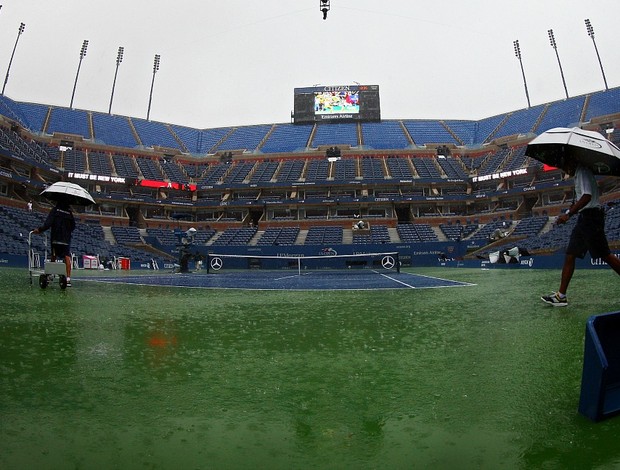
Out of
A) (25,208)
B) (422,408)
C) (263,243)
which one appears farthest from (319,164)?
(422,408)

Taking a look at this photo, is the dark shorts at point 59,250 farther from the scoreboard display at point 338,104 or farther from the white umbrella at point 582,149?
the scoreboard display at point 338,104

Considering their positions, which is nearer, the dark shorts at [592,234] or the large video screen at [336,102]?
the dark shorts at [592,234]

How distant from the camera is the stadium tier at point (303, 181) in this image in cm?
3953

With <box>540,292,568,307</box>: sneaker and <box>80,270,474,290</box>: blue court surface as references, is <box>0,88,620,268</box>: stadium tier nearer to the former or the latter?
<box>80,270,474,290</box>: blue court surface

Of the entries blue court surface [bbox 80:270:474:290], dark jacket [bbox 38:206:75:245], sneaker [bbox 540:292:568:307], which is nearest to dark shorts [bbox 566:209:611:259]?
sneaker [bbox 540:292:568:307]

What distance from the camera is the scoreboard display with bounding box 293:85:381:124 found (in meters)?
59.0

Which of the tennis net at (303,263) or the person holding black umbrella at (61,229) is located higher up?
the person holding black umbrella at (61,229)

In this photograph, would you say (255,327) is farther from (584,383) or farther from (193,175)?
(193,175)

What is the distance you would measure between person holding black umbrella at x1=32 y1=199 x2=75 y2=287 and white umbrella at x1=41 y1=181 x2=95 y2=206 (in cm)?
10

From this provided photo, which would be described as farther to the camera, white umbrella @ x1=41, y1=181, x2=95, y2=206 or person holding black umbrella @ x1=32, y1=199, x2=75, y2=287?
person holding black umbrella @ x1=32, y1=199, x2=75, y2=287

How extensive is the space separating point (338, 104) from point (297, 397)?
6098cm

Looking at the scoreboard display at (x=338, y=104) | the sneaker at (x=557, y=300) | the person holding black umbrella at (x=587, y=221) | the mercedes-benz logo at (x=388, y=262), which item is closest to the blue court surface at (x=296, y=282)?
the sneaker at (x=557, y=300)

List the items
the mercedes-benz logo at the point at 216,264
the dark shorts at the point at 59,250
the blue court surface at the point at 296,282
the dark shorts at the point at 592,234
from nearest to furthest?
1. the dark shorts at the point at 592,234
2. the dark shorts at the point at 59,250
3. the blue court surface at the point at 296,282
4. the mercedes-benz logo at the point at 216,264

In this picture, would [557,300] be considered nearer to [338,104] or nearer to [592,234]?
[592,234]
